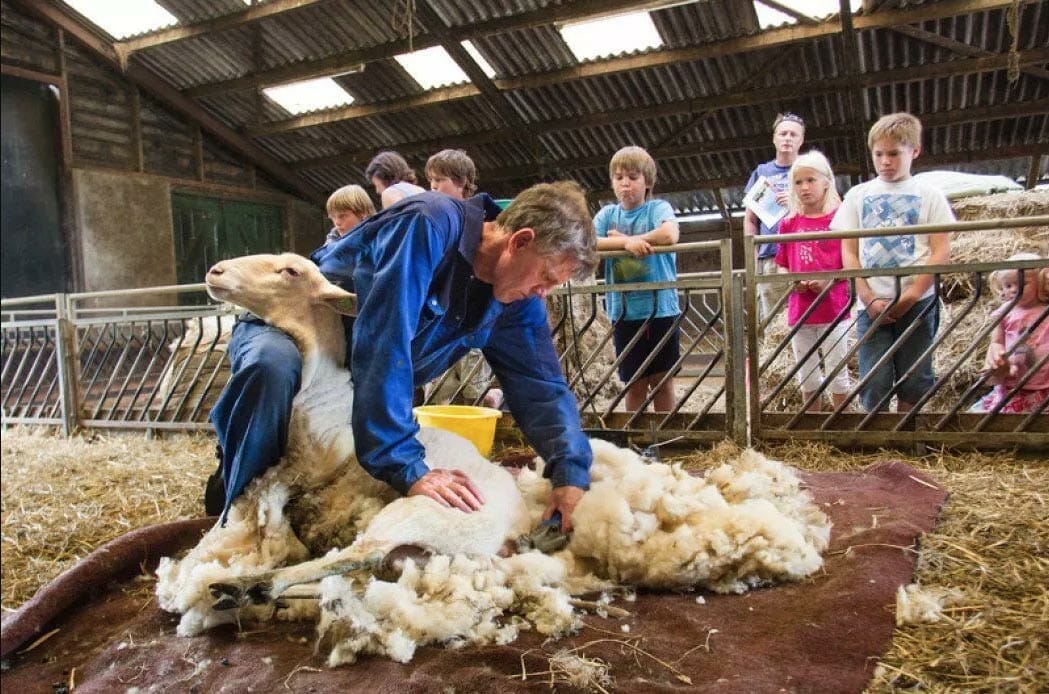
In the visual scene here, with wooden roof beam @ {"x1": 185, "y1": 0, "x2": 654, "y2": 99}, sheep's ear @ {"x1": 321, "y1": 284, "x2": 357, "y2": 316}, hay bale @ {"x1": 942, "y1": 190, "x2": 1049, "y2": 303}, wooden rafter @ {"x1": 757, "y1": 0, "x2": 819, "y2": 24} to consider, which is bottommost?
sheep's ear @ {"x1": 321, "y1": 284, "x2": 357, "y2": 316}

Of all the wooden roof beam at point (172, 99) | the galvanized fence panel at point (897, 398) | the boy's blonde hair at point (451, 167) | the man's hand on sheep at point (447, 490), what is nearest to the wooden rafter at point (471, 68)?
the boy's blonde hair at point (451, 167)

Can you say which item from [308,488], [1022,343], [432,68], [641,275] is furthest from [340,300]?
[432,68]

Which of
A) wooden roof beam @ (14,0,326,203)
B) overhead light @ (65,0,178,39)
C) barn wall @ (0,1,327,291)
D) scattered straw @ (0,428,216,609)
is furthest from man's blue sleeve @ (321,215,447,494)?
wooden roof beam @ (14,0,326,203)

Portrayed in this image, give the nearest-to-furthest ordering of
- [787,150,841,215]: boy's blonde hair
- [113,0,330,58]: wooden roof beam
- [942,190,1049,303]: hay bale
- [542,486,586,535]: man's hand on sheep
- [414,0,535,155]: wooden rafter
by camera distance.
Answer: [542,486,586,535]: man's hand on sheep → [787,150,841,215]: boy's blonde hair → [942,190,1049,303]: hay bale → [414,0,535,155]: wooden rafter → [113,0,330,58]: wooden roof beam

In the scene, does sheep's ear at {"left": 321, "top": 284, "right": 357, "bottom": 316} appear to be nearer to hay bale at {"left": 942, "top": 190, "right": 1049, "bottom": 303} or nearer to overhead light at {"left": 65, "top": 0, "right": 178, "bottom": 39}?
hay bale at {"left": 942, "top": 190, "right": 1049, "bottom": 303}

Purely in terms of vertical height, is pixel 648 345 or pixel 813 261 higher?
pixel 813 261

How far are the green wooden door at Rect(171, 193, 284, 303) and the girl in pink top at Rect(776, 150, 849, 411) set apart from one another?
27.1ft

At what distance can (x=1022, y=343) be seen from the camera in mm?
3312

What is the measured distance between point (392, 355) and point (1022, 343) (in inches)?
125

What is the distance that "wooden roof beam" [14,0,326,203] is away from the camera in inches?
325

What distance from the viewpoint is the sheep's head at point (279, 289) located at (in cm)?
189

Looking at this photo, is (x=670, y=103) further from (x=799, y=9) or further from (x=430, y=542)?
(x=430, y=542)

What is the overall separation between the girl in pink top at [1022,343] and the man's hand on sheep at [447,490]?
113 inches

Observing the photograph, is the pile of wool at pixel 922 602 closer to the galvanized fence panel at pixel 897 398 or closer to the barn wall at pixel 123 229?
the galvanized fence panel at pixel 897 398
